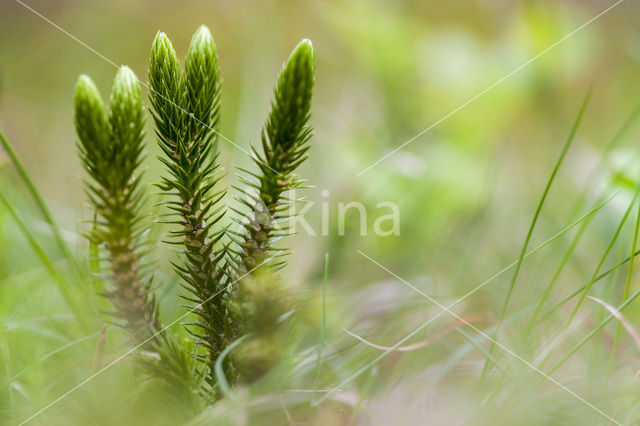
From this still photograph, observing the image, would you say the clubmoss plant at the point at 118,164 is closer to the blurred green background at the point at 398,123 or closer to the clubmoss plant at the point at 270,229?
the clubmoss plant at the point at 270,229

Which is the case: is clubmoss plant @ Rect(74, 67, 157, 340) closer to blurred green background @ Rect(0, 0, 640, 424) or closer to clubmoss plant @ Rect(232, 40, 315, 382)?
clubmoss plant @ Rect(232, 40, 315, 382)

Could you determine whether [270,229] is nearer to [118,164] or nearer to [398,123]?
[118,164]

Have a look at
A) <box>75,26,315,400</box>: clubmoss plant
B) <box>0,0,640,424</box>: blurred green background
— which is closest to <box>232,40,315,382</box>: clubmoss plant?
<box>75,26,315,400</box>: clubmoss plant

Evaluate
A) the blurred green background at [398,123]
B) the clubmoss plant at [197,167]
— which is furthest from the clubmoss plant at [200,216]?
the blurred green background at [398,123]

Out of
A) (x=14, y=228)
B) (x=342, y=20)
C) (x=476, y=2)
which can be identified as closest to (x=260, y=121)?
(x=342, y=20)

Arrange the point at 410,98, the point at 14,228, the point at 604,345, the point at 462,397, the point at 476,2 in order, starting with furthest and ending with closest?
the point at 476,2
the point at 410,98
the point at 14,228
the point at 604,345
the point at 462,397

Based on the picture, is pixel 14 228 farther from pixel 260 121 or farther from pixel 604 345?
pixel 604 345

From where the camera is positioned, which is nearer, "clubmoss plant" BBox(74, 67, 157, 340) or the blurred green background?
"clubmoss plant" BBox(74, 67, 157, 340)
